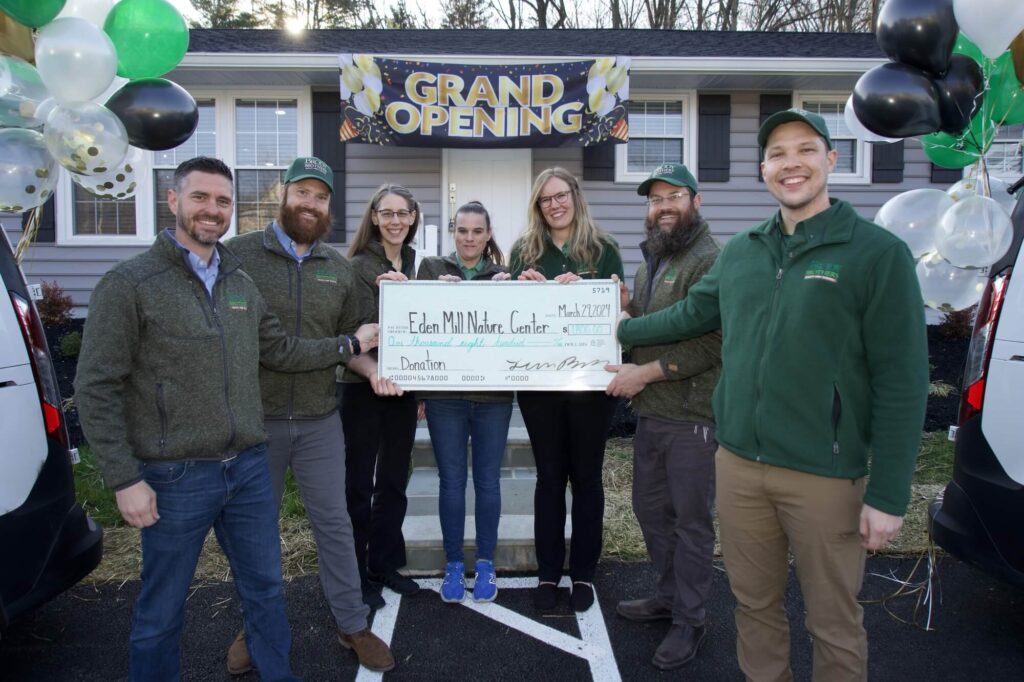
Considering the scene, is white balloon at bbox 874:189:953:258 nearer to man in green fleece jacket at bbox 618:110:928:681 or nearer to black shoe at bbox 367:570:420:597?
man in green fleece jacket at bbox 618:110:928:681

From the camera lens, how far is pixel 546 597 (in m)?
3.22

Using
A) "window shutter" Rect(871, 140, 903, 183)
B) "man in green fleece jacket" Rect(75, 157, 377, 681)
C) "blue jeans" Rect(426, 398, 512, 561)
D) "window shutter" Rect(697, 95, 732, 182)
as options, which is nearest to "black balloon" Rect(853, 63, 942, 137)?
"blue jeans" Rect(426, 398, 512, 561)

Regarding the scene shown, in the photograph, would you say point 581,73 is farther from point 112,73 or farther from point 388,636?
point 388,636

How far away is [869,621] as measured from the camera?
3146 mm

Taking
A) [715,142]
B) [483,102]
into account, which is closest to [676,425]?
[483,102]

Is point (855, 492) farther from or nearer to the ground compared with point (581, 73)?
nearer to the ground

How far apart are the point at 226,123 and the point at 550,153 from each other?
4059mm

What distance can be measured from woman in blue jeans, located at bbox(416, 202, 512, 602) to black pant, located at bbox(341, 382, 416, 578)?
178 millimetres

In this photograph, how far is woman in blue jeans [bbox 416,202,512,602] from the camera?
323 cm

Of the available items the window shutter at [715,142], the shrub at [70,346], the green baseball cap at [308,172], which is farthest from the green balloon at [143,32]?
the window shutter at [715,142]

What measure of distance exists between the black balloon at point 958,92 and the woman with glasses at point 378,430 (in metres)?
2.41

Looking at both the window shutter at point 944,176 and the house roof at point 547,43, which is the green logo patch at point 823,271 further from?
the window shutter at point 944,176

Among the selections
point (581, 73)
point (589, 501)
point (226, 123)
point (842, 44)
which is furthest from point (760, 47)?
point (589, 501)

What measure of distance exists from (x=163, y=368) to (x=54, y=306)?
719cm
